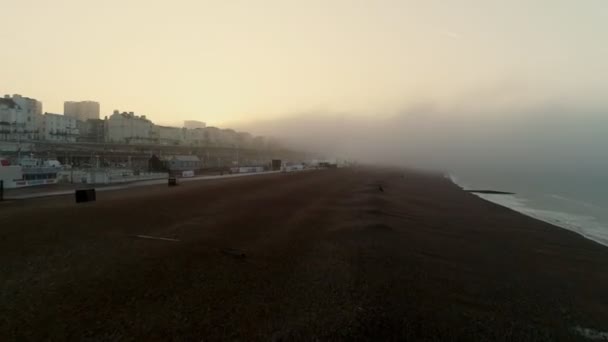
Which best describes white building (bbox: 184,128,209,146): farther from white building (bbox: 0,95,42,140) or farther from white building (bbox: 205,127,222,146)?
white building (bbox: 0,95,42,140)

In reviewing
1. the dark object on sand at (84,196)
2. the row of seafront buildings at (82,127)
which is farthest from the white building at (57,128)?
the dark object on sand at (84,196)

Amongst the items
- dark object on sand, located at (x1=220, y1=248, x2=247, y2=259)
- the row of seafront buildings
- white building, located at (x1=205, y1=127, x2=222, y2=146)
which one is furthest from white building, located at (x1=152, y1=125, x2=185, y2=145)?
dark object on sand, located at (x1=220, y1=248, x2=247, y2=259)

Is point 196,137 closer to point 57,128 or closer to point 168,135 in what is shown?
point 168,135

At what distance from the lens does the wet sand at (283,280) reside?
6738 mm

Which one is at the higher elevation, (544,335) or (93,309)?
(93,309)

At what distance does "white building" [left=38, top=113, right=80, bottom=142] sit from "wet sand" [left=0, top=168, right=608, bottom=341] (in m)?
120

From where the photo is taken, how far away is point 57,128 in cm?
11244

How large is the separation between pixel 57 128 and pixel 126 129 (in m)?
24.8

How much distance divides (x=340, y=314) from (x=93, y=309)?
586 centimetres

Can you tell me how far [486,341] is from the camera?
665cm

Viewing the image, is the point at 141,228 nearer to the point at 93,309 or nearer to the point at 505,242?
the point at 93,309

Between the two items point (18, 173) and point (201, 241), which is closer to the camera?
point (201, 241)

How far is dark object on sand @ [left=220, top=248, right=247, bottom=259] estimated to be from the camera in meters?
11.0

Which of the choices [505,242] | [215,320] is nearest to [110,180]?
[215,320]
